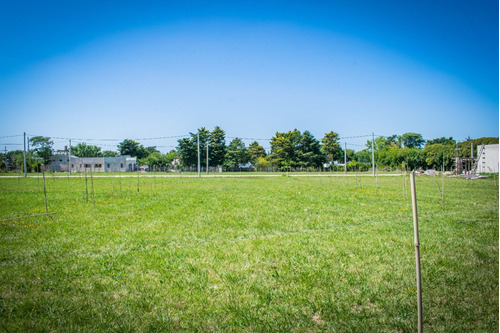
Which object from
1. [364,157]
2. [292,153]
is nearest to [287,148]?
[292,153]

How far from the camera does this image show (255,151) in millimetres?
83312

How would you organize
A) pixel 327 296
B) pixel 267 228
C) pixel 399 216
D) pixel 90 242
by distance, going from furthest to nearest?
pixel 399 216, pixel 267 228, pixel 90 242, pixel 327 296

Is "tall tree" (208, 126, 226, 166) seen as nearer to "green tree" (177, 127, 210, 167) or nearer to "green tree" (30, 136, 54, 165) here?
"green tree" (177, 127, 210, 167)

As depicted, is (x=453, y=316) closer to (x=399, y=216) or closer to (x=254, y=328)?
(x=254, y=328)

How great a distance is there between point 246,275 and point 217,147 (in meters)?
62.8

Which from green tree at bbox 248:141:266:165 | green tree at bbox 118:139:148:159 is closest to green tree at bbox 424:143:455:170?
green tree at bbox 248:141:266:165

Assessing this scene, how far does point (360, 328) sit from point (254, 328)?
1.10m

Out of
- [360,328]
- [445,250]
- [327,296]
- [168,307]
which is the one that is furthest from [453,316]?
[168,307]

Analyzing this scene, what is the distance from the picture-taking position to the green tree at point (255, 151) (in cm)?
8331

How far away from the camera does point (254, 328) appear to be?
2.84 m

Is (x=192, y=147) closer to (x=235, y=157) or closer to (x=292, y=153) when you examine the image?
(x=235, y=157)

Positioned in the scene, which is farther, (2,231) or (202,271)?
(2,231)

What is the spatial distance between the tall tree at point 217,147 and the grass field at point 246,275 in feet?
191

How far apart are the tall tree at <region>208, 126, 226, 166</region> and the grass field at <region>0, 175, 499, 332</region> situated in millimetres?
58155
